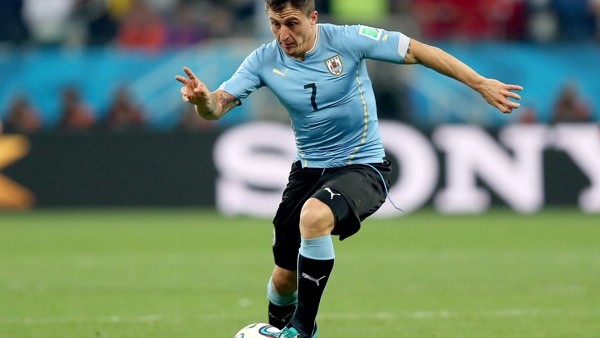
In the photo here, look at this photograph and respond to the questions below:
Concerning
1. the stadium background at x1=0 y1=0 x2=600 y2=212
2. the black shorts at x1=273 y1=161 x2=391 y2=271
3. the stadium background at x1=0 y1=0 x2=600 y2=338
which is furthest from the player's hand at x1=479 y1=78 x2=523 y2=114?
the stadium background at x1=0 y1=0 x2=600 y2=212

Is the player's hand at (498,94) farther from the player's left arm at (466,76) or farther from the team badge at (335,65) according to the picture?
the team badge at (335,65)

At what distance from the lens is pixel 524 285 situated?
1081 centimetres

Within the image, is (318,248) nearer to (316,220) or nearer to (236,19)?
(316,220)

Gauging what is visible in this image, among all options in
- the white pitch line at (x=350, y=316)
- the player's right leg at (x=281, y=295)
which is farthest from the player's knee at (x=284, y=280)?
the white pitch line at (x=350, y=316)

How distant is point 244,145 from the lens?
1817 cm

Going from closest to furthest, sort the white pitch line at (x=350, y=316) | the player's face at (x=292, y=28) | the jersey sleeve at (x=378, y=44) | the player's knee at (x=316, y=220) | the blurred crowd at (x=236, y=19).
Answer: the player's knee at (x=316, y=220), the player's face at (x=292, y=28), the jersey sleeve at (x=378, y=44), the white pitch line at (x=350, y=316), the blurred crowd at (x=236, y=19)

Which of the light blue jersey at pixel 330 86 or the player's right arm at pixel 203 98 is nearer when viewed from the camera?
the player's right arm at pixel 203 98

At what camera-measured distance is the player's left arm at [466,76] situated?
7.15m

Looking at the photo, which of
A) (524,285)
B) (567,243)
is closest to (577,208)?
(567,243)

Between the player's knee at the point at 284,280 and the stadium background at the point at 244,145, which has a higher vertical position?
the player's knee at the point at 284,280

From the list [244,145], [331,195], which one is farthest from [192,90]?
[244,145]

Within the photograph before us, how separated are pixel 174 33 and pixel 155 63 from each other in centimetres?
116

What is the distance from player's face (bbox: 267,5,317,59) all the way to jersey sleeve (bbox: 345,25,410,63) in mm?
286

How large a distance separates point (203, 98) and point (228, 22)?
1359cm
